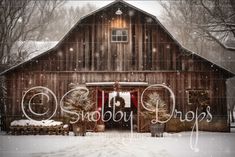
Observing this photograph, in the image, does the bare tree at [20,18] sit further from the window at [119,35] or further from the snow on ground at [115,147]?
the snow on ground at [115,147]

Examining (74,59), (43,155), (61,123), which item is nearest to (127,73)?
(74,59)

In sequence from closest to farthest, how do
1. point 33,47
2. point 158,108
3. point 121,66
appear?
point 158,108
point 121,66
point 33,47

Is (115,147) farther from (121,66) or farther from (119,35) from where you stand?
(119,35)

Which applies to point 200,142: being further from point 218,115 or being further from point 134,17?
point 134,17

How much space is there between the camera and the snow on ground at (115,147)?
1130 cm

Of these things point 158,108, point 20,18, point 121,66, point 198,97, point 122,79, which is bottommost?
point 158,108

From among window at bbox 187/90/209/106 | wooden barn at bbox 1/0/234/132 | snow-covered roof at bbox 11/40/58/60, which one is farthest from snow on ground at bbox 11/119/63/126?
snow-covered roof at bbox 11/40/58/60

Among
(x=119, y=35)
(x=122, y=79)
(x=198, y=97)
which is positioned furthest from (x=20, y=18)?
(x=198, y=97)

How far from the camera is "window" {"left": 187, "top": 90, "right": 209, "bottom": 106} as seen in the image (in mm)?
18312

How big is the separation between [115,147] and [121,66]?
628 centimetres

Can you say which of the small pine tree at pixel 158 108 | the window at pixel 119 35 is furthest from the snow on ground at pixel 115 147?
the window at pixel 119 35

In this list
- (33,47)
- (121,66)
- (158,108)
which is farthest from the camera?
(33,47)

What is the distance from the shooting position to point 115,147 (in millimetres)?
12758

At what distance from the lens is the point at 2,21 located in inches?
816
